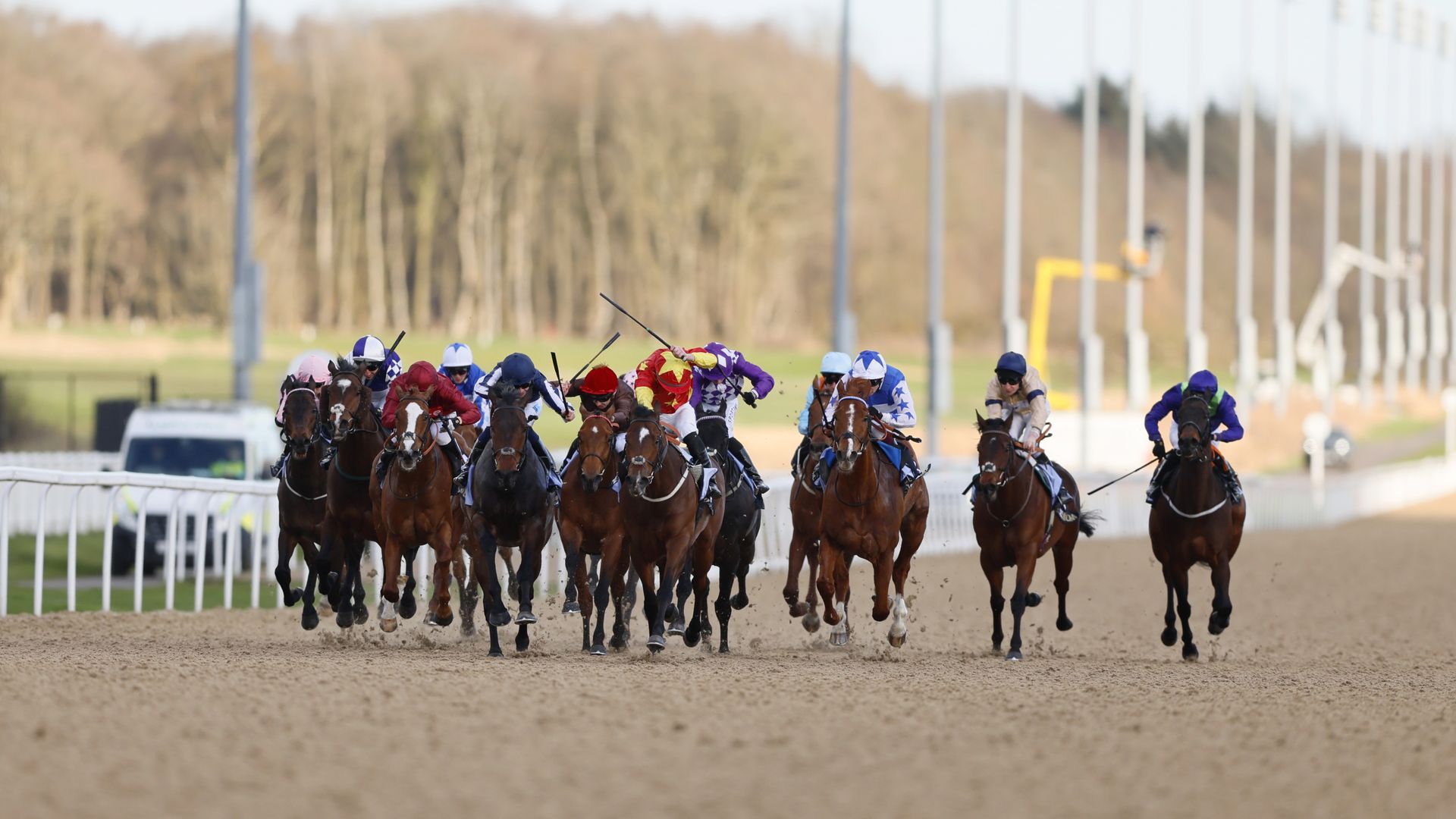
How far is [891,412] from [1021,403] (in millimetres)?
863

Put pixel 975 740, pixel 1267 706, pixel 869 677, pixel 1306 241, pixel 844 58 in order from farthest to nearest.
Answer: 1. pixel 1306 241
2. pixel 844 58
3. pixel 869 677
4. pixel 1267 706
5. pixel 975 740

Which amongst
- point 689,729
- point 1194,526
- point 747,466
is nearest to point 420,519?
point 747,466

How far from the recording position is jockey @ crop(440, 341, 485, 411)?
1377 cm

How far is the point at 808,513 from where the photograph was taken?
13.5 m

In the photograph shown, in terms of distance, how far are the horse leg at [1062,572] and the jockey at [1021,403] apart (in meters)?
0.98

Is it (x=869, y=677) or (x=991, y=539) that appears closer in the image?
(x=869, y=677)

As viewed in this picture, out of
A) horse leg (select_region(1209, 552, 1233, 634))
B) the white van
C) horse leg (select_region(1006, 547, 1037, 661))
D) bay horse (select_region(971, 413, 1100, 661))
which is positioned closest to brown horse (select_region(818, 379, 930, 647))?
bay horse (select_region(971, 413, 1100, 661))

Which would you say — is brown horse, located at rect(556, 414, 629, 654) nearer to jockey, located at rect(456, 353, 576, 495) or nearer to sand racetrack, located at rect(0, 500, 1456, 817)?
jockey, located at rect(456, 353, 576, 495)

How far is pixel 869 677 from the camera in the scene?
36.7ft

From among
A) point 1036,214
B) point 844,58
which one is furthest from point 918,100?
point 844,58

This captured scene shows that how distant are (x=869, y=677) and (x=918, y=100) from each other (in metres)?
92.3

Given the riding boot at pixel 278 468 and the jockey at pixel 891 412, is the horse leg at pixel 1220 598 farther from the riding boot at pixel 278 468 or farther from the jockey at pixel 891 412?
the riding boot at pixel 278 468

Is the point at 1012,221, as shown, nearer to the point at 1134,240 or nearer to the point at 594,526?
the point at 1134,240

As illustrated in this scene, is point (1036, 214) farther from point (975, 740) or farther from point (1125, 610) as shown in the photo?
point (975, 740)
